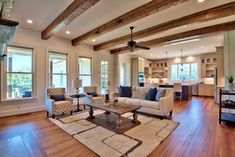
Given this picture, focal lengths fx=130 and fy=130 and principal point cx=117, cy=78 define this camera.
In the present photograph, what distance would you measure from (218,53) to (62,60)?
7.70 metres

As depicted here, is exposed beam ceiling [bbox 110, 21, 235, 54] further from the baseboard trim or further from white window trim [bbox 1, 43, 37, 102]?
the baseboard trim

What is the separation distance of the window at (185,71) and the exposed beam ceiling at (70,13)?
28.7 ft

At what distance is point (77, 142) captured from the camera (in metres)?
2.55

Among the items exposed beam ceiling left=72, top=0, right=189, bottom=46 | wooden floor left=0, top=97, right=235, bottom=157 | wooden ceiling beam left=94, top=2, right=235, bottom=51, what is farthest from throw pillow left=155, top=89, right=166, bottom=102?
exposed beam ceiling left=72, top=0, right=189, bottom=46

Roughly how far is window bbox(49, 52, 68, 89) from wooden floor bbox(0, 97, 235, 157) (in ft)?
7.43

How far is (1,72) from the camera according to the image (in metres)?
4.20

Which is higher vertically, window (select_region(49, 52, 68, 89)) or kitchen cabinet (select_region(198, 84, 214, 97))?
window (select_region(49, 52, 68, 89))

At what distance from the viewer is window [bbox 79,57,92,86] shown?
21.3 ft

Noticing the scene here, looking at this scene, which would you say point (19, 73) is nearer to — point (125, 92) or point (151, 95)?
point (125, 92)

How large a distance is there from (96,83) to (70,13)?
4.33 m

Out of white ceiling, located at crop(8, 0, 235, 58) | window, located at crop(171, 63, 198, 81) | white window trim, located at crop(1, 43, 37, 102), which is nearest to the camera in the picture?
white ceiling, located at crop(8, 0, 235, 58)

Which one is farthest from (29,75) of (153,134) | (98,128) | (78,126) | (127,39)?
(153,134)

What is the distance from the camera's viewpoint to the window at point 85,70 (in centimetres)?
650

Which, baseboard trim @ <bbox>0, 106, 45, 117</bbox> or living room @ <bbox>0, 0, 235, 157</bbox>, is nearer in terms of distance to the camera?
living room @ <bbox>0, 0, 235, 157</bbox>
